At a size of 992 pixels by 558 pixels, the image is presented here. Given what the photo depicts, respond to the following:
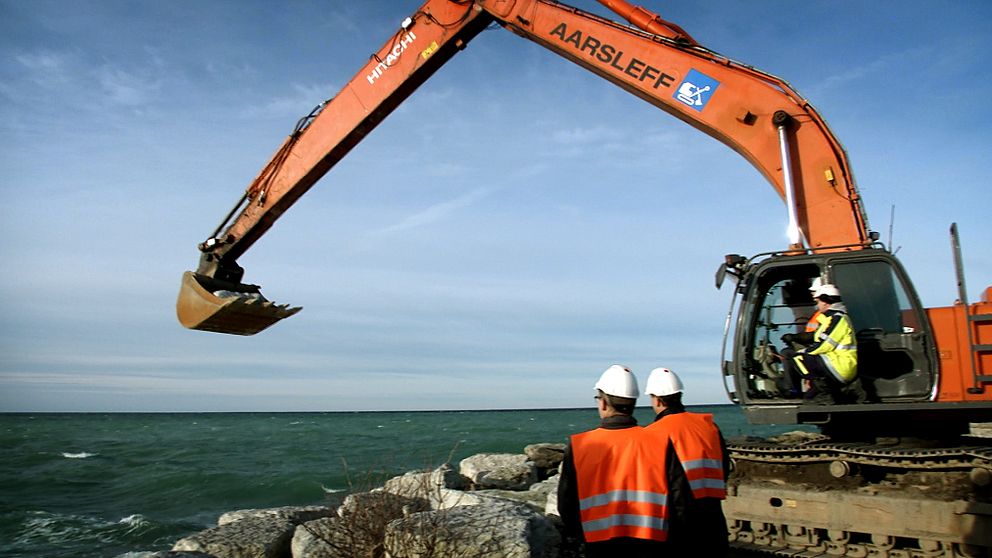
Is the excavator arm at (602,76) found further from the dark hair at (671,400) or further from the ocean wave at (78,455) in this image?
the ocean wave at (78,455)

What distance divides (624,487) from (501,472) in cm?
906

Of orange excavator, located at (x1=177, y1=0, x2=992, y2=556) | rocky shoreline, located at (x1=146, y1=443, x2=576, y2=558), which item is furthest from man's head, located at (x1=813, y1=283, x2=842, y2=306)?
rocky shoreline, located at (x1=146, y1=443, x2=576, y2=558)

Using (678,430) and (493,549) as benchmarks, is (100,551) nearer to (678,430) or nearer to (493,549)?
(493,549)

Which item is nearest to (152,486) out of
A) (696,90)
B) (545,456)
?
(545,456)

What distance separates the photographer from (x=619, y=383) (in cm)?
360

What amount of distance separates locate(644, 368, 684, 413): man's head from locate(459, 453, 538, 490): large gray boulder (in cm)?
819

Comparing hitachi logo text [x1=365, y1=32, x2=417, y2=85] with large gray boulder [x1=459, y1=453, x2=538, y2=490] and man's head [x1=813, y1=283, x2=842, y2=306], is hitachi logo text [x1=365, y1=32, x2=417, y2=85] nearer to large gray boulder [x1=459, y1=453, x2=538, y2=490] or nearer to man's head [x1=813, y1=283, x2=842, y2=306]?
man's head [x1=813, y1=283, x2=842, y2=306]

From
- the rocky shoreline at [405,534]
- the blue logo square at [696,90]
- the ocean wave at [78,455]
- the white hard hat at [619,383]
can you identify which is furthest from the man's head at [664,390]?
the ocean wave at [78,455]

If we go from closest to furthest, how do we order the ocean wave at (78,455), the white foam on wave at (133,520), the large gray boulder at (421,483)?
the large gray boulder at (421,483)
the white foam on wave at (133,520)
the ocean wave at (78,455)

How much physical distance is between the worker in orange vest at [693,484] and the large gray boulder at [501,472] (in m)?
8.49

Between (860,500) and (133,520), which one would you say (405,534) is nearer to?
(860,500)

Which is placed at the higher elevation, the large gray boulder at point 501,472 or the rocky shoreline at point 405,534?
the rocky shoreline at point 405,534

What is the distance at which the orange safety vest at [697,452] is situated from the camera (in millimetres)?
3398

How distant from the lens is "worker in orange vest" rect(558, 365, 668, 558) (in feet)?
10.9
